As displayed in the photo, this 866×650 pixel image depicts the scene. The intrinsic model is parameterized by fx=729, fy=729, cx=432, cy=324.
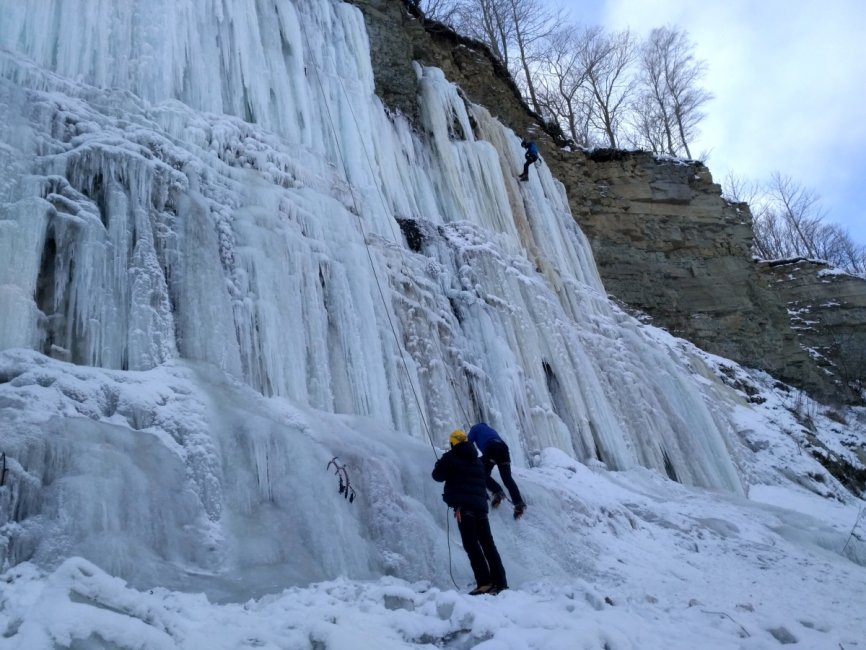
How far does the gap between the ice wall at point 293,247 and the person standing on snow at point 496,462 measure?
3.11 feet

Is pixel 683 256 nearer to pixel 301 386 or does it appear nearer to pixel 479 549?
pixel 301 386

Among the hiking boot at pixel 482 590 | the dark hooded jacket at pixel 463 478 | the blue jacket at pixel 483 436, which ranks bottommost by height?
the hiking boot at pixel 482 590

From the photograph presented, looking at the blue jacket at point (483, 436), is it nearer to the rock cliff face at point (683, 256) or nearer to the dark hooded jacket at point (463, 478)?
the dark hooded jacket at point (463, 478)

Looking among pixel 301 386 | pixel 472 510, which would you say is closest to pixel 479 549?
pixel 472 510

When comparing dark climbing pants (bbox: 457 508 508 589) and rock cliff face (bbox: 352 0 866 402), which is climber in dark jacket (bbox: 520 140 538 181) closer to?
rock cliff face (bbox: 352 0 866 402)

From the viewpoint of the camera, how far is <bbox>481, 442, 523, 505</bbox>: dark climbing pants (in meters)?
6.44

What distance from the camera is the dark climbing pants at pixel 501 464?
644 cm

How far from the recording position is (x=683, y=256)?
60.0 ft

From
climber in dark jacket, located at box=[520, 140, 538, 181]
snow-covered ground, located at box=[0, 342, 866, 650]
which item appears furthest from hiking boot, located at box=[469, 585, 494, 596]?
climber in dark jacket, located at box=[520, 140, 538, 181]

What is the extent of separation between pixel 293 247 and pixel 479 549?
414 cm

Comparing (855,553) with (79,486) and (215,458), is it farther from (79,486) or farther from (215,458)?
(79,486)

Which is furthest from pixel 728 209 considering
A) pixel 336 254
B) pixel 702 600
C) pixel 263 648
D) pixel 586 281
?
pixel 263 648

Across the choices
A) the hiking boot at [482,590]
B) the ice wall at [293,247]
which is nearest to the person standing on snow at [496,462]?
the ice wall at [293,247]

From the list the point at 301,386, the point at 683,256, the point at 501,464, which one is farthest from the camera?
the point at 683,256
